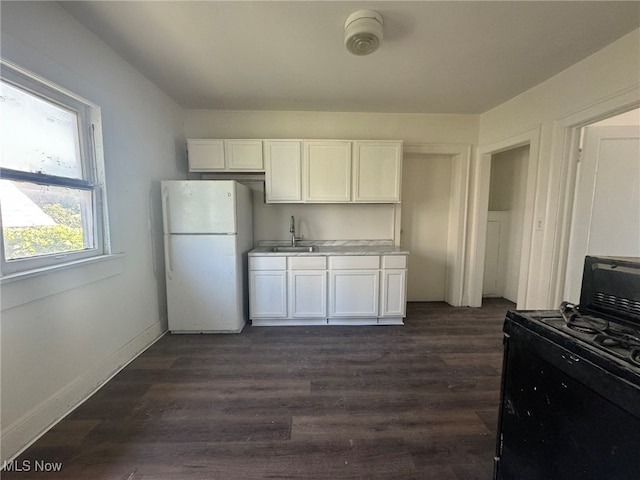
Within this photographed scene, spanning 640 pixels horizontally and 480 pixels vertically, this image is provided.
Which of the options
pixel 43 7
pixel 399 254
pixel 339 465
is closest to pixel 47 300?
pixel 43 7

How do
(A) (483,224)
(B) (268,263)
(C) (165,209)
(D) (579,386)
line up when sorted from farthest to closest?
1. (A) (483,224)
2. (B) (268,263)
3. (C) (165,209)
4. (D) (579,386)

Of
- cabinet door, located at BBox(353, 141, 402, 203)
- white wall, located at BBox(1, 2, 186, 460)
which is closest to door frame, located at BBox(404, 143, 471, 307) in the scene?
cabinet door, located at BBox(353, 141, 402, 203)

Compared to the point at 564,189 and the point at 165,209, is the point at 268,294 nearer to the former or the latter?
the point at 165,209

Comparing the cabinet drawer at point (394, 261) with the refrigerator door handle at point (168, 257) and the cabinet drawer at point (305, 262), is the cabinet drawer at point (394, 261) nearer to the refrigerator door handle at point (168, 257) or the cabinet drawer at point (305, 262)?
the cabinet drawer at point (305, 262)

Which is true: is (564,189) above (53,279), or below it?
above

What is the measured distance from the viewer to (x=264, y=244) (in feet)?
11.3

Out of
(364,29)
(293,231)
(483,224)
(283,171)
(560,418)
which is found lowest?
(560,418)

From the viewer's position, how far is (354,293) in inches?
117

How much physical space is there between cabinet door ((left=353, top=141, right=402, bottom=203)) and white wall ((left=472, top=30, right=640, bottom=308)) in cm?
124

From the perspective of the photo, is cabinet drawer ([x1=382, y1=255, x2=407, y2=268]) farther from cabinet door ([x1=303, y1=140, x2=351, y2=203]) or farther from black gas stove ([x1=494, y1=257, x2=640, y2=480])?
black gas stove ([x1=494, y1=257, x2=640, y2=480])

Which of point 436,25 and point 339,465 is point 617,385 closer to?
point 339,465

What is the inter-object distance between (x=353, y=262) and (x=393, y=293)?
0.58m

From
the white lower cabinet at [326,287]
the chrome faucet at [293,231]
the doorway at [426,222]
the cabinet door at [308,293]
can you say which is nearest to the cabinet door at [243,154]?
the chrome faucet at [293,231]

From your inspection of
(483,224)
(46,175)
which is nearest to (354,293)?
(483,224)
